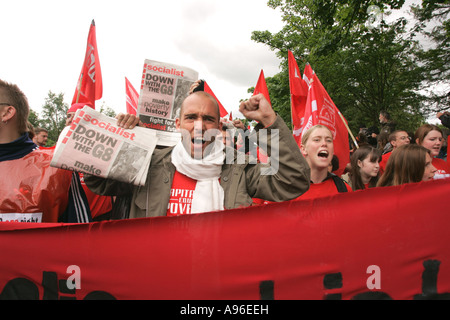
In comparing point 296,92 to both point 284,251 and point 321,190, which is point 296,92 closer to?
point 321,190

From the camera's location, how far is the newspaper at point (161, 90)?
246 cm

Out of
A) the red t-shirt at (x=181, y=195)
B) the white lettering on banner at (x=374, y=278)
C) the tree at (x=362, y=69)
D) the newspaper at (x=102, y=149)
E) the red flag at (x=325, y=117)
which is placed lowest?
the white lettering on banner at (x=374, y=278)

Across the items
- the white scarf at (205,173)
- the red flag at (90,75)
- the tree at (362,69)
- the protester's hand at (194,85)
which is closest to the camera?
the white scarf at (205,173)

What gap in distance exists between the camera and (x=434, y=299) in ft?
4.89

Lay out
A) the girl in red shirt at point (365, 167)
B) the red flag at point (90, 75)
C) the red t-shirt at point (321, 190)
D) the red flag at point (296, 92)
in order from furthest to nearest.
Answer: the red flag at point (296, 92) → the red flag at point (90, 75) → the girl in red shirt at point (365, 167) → the red t-shirt at point (321, 190)

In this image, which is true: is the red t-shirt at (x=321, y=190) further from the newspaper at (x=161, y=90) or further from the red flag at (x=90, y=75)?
the red flag at (x=90, y=75)

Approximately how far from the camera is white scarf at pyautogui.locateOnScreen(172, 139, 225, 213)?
1.86 metres

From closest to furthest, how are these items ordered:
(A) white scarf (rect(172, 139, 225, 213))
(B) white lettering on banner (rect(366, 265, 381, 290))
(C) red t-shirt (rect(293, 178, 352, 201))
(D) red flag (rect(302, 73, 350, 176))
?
1. (B) white lettering on banner (rect(366, 265, 381, 290))
2. (A) white scarf (rect(172, 139, 225, 213))
3. (C) red t-shirt (rect(293, 178, 352, 201))
4. (D) red flag (rect(302, 73, 350, 176))

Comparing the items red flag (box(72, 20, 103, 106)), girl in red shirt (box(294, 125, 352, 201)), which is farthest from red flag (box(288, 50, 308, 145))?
red flag (box(72, 20, 103, 106))

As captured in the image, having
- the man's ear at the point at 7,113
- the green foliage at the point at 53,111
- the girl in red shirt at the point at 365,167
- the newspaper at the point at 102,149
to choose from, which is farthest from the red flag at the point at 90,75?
the green foliage at the point at 53,111

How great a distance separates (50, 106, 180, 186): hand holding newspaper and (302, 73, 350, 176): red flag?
2766 millimetres

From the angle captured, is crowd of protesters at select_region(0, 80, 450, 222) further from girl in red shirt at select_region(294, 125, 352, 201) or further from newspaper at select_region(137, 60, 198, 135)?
girl in red shirt at select_region(294, 125, 352, 201)

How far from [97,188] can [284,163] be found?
1051mm

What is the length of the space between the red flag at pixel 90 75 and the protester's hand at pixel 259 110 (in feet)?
10.8
